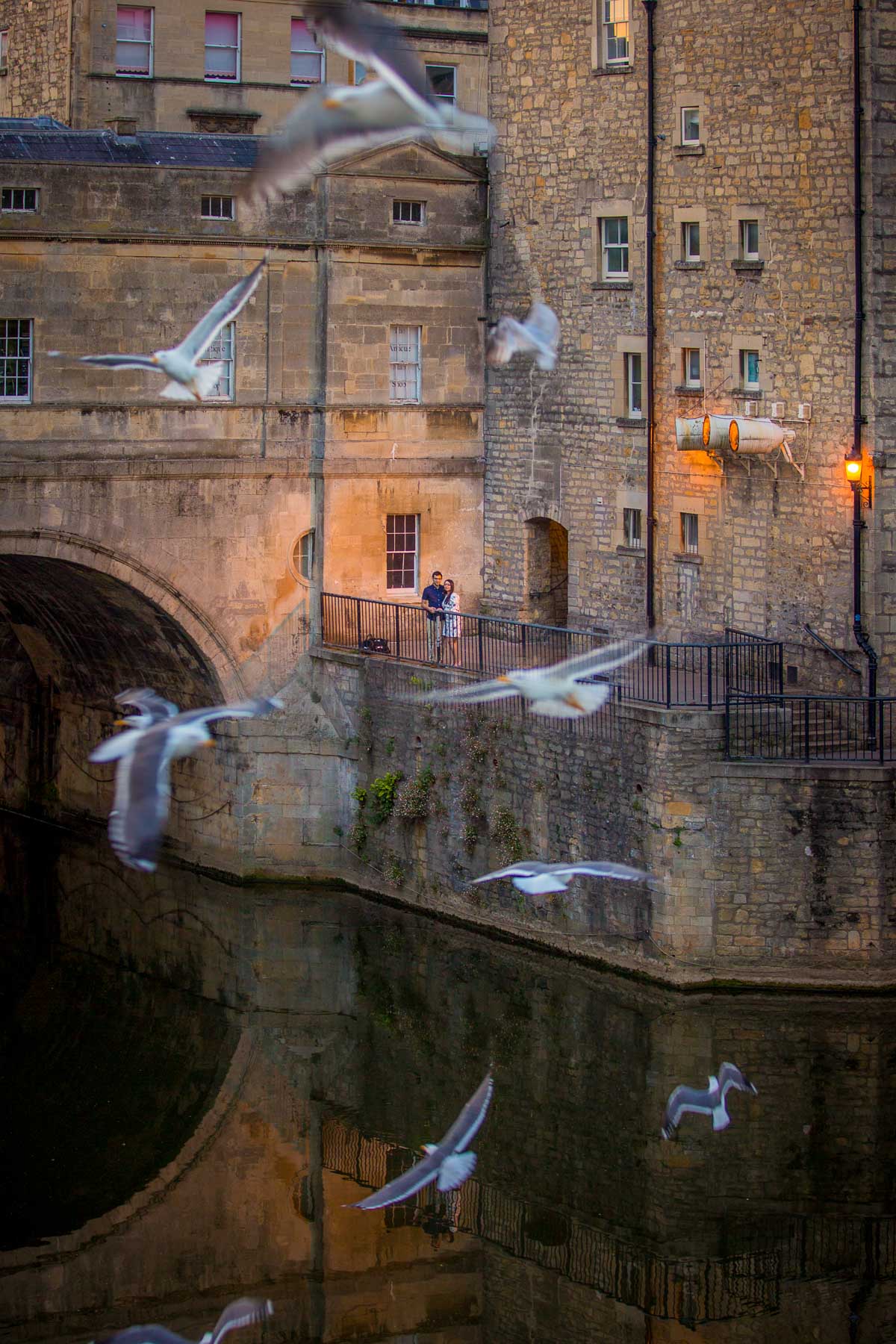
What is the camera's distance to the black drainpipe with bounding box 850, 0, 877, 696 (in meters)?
25.6

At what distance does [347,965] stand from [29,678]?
8631 millimetres

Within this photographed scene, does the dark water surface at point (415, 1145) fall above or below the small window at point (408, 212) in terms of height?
below

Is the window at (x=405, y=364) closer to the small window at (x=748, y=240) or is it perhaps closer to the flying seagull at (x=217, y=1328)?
the small window at (x=748, y=240)

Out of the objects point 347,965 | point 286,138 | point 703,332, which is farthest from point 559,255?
point 286,138

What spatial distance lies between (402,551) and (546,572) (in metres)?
1.81

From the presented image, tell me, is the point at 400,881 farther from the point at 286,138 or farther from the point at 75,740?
the point at 286,138

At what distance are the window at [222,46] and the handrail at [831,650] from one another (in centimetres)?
1531

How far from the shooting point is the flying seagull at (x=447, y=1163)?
19781mm

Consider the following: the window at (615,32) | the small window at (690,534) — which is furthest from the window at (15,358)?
the small window at (690,534)

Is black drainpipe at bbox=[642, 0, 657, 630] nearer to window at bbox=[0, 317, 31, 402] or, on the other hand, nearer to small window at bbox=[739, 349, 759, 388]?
small window at bbox=[739, 349, 759, 388]

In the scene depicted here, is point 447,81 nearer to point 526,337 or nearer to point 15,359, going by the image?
point 15,359

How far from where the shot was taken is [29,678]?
33.4m

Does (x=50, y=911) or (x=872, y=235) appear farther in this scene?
(x=50, y=911)

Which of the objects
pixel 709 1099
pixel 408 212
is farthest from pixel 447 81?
pixel 709 1099
